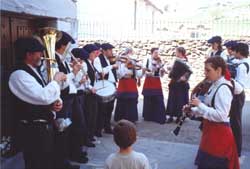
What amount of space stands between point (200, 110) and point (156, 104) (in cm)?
405

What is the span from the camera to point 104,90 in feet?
18.9

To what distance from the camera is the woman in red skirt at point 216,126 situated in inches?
137

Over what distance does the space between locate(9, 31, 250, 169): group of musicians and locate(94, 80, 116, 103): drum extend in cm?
2

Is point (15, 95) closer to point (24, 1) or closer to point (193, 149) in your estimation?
point (24, 1)

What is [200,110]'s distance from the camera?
3490 millimetres

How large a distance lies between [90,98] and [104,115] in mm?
992

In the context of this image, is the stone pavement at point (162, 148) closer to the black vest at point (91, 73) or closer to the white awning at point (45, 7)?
the black vest at point (91, 73)

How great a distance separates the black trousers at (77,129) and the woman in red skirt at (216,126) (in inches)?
67.2

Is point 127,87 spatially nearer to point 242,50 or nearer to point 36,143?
point 242,50

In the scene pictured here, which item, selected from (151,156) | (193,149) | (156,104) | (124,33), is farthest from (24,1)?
(124,33)

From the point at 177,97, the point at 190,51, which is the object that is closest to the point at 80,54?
the point at 177,97

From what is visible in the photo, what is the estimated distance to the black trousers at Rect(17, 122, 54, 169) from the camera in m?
3.41

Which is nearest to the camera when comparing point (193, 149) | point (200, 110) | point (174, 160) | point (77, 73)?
point (200, 110)

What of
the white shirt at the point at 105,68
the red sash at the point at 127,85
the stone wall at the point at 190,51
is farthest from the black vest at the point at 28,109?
the stone wall at the point at 190,51
